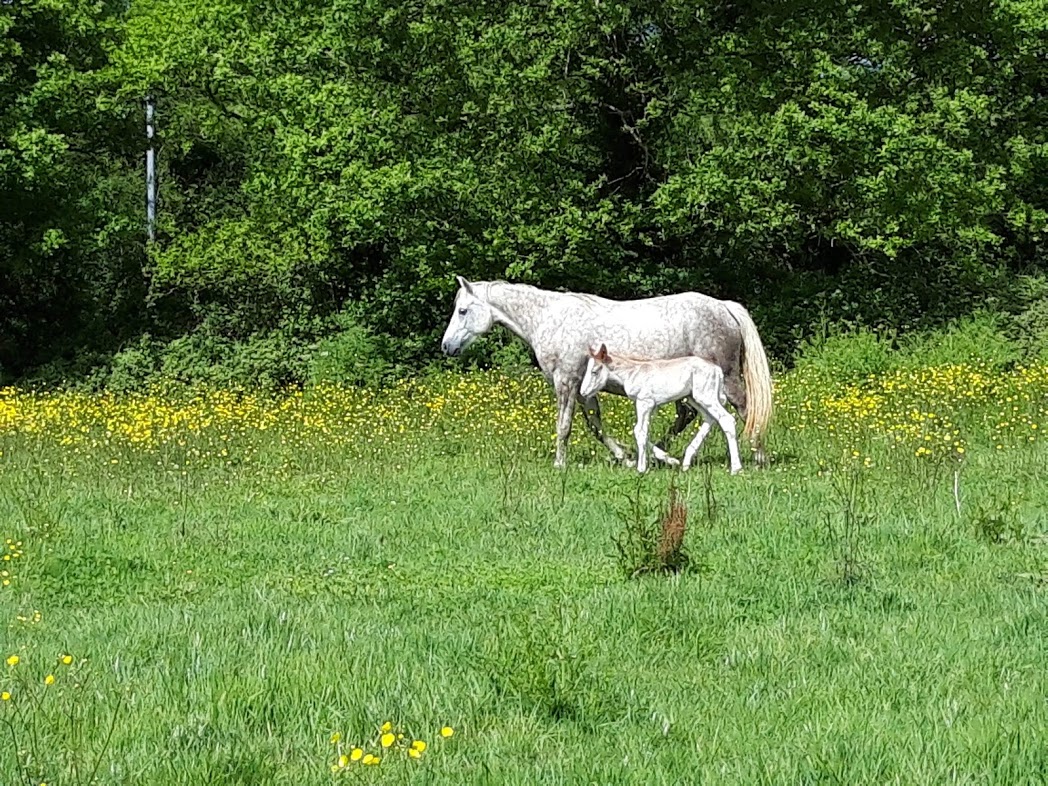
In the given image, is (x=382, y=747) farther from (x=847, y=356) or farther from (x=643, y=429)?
(x=847, y=356)

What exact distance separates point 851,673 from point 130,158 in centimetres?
2911

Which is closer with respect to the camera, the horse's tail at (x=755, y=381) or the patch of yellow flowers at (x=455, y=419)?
the horse's tail at (x=755, y=381)

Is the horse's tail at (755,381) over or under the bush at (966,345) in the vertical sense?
over

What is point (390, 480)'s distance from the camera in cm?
1121

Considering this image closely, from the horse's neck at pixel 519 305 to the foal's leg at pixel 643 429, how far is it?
206 cm

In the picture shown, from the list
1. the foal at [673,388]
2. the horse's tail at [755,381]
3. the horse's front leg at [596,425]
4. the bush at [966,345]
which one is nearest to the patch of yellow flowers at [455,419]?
the horse's front leg at [596,425]

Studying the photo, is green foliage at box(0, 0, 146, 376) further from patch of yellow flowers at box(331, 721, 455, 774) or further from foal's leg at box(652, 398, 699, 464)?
patch of yellow flowers at box(331, 721, 455, 774)

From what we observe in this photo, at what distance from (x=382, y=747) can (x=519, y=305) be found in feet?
28.9

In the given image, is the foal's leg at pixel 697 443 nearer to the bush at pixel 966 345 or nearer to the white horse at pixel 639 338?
the white horse at pixel 639 338

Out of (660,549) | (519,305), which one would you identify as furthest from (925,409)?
(660,549)

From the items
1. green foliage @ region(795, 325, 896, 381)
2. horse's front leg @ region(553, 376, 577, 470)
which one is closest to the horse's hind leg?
horse's front leg @ region(553, 376, 577, 470)

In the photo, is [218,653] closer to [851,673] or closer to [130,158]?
[851,673]

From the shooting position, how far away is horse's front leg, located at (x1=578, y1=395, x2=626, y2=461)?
12250mm

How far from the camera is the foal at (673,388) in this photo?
11.3 meters
